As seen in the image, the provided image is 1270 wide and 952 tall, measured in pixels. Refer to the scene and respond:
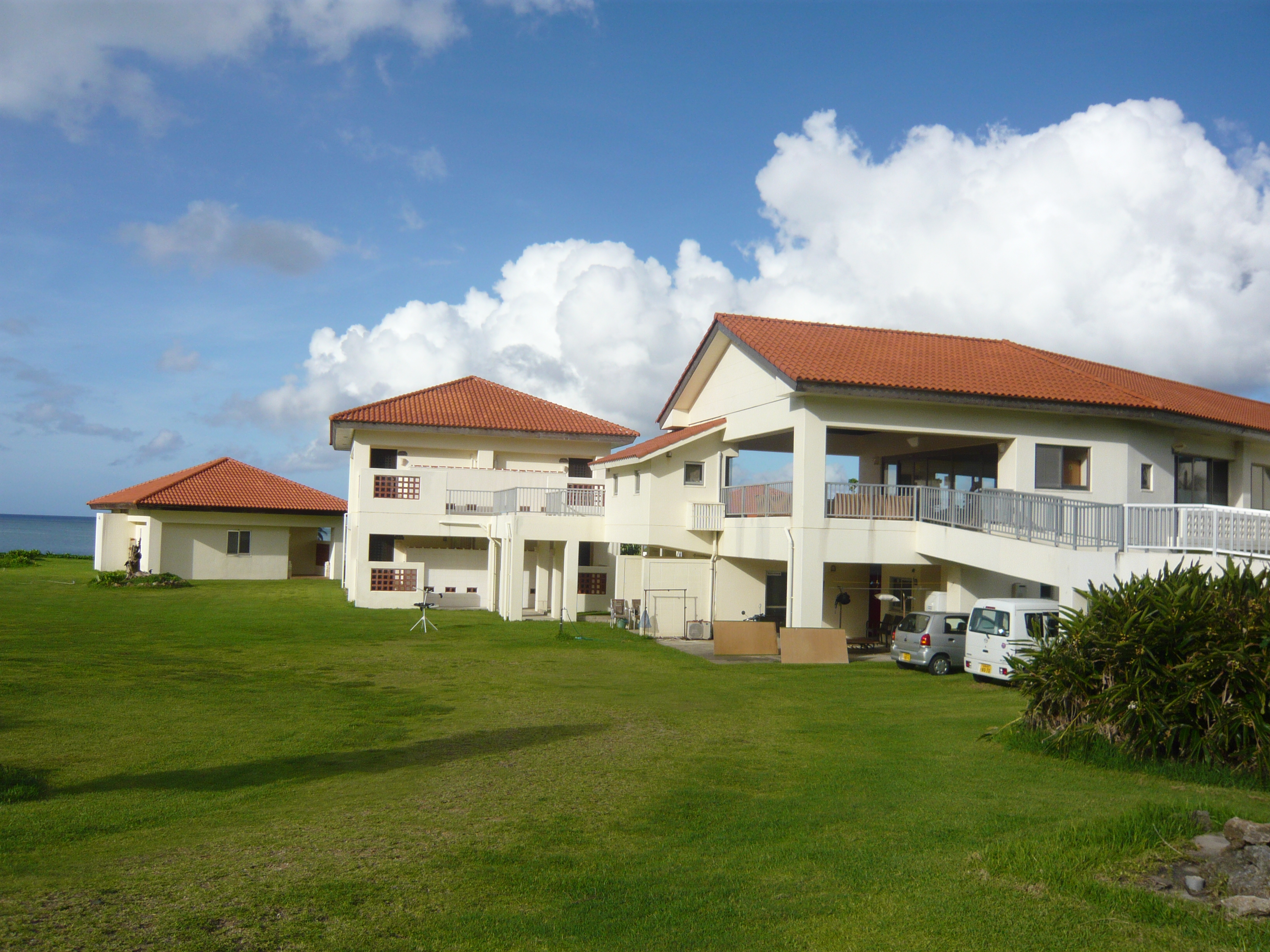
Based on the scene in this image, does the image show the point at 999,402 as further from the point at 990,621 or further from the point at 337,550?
the point at 337,550

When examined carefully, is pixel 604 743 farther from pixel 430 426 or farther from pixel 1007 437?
pixel 430 426

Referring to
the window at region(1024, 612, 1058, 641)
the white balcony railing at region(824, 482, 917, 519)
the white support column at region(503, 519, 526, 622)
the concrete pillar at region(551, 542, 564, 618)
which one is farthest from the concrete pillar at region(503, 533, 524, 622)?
the window at region(1024, 612, 1058, 641)

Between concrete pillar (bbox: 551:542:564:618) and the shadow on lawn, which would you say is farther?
concrete pillar (bbox: 551:542:564:618)

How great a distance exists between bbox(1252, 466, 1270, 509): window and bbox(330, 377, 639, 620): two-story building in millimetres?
21296

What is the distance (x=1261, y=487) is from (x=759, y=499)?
18178 millimetres

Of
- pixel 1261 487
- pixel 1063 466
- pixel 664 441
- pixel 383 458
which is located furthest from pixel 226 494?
pixel 1261 487

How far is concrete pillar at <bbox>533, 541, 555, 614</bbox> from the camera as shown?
3375 cm

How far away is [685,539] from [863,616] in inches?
231

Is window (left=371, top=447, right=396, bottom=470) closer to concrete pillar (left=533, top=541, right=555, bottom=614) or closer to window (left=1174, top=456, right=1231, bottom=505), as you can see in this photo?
concrete pillar (left=533, top=541, right=555, bottom=614)

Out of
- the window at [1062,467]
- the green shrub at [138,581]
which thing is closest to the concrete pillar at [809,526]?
the window at [1062,467]

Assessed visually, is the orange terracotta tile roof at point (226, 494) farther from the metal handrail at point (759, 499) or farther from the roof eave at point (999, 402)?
the roof eave at point (999, 402)

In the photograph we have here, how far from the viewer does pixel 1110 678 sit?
1177cm

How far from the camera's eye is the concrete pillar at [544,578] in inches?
1329

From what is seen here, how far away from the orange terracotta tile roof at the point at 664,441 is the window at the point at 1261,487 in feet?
58.9
